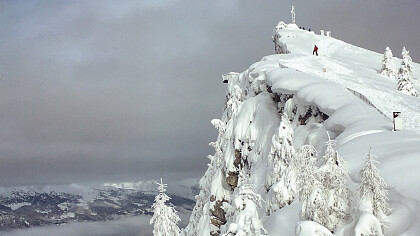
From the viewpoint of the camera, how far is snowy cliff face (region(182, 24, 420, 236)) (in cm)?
1257

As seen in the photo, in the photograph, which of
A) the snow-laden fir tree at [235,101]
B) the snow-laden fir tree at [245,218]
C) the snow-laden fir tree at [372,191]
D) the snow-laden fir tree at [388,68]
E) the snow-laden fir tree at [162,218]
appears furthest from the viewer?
the snow-laden fir tree at [388,68]

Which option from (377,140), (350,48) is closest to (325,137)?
(377,140)

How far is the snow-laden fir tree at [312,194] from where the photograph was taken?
1254cm

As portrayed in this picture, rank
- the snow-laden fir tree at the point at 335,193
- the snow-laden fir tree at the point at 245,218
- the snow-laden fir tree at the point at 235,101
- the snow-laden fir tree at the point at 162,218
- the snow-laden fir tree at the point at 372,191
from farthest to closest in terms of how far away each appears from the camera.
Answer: the snow-laden fir tree at the point at 235,101, the snow-laden fir tree at the point at 162,218, the snow-laden fir tree at the point at 245,218, the snow-laden fir tree at the point at 335,193, the snow-laden fir tree at the point at 372,191

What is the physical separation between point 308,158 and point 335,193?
151 cm

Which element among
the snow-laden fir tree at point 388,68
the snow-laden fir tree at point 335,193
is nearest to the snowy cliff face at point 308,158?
the snow-laden fir tree at point 335,193

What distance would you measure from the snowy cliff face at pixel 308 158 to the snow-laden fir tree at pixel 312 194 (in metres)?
0.03

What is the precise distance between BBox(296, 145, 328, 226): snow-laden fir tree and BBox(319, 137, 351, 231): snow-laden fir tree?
17 centimetres

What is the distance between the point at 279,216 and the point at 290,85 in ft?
61.7

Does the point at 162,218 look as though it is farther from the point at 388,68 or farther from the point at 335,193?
the point at 388,68

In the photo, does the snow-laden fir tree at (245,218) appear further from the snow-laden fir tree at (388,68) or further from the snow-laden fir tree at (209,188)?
the snow-laden fir tree at (388,68)

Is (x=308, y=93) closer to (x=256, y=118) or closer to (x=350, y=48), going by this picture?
(x=256, y=118)

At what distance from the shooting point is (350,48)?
87.2 m

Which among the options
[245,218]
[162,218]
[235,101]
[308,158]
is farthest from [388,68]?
[308,158]
